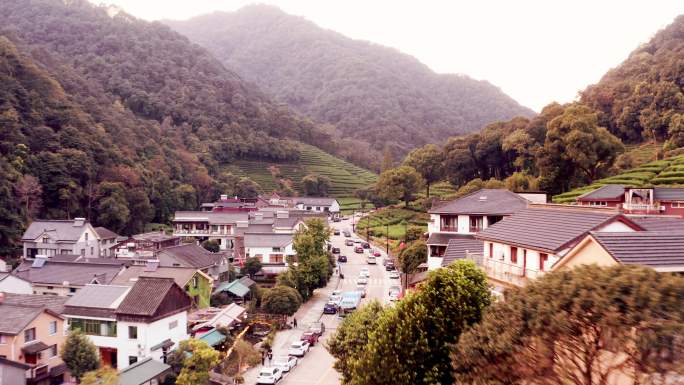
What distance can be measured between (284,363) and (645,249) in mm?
17552

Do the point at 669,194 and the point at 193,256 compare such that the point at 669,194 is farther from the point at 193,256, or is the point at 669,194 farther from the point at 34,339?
the point at 34,339

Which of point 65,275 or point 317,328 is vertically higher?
point 65,275

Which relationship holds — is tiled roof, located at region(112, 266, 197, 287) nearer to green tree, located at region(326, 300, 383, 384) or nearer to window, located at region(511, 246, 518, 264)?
green tree, located at region(326, 300, 383, 384)

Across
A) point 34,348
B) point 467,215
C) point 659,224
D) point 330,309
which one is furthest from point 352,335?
point 330,309

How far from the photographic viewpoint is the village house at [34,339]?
67.5 feet

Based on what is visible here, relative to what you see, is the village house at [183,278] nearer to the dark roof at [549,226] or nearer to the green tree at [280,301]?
the green tree at [280,301]

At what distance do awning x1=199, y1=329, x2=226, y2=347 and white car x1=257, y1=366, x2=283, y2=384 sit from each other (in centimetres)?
377

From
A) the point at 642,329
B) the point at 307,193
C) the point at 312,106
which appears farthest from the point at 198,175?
the point at 312,106

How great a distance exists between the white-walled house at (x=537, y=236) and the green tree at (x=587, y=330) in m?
5.06

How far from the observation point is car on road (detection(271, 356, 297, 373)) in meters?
23.2

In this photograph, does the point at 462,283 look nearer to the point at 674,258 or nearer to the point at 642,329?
the point at 674,258

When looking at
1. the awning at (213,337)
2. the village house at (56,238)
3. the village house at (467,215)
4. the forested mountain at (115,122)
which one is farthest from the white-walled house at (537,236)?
the forested mountain at (115,122)

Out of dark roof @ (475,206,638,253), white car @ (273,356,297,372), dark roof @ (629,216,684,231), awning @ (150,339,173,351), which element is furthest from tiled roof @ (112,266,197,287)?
dark roof @ (629,216,684,231)

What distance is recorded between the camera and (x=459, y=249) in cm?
2120
